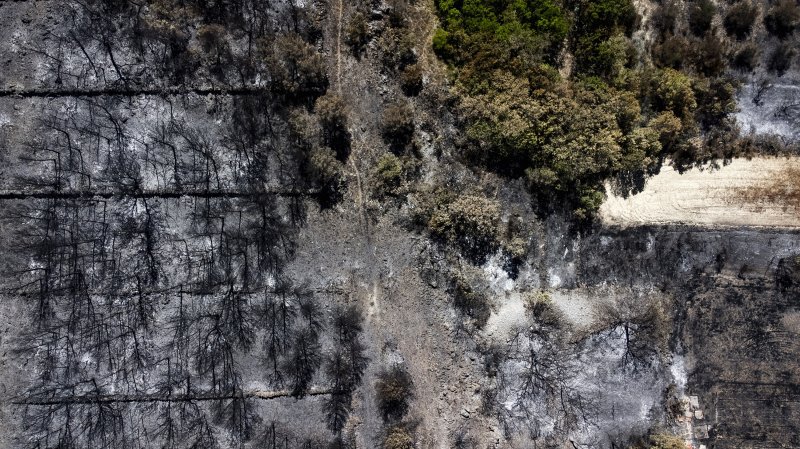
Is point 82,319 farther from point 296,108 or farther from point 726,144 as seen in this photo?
point 726,144

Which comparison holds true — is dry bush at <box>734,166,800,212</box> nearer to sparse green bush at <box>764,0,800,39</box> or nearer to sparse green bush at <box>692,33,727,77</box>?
sparse green bush at <box>692,33,727,77</box>

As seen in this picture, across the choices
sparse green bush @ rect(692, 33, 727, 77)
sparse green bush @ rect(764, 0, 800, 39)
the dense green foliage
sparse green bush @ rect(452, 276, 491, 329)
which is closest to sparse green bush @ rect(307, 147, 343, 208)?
the dense green foliage

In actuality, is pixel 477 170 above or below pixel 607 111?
below

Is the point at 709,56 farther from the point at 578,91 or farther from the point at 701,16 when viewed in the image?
the point at 578,91

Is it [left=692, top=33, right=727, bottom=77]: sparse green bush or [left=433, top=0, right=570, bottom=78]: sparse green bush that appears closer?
[left=433, top=0, right=570, bottom=78]: sparse green bush

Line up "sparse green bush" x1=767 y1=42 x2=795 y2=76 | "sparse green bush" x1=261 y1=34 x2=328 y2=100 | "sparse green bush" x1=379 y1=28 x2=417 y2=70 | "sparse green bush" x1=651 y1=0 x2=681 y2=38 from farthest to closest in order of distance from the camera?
"sparse green bush" x1=767 y1=42 x2=795 y2=76 → "sparse green bush" x1=651 y1=0 x2=681 y2=38 → "sparse green bush" x1=379 y1=28 x2=417 y2=70 → "sparse green bush" x1=261 y1=34 x2=328 y2=100

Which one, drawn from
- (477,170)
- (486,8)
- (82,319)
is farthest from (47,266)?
(486,8)
